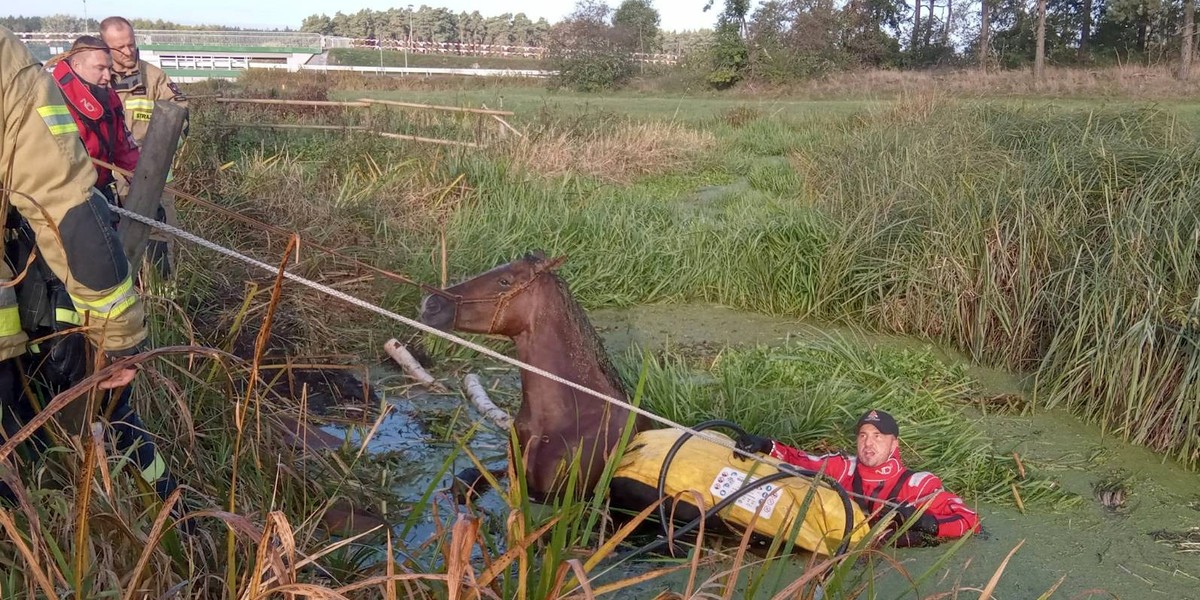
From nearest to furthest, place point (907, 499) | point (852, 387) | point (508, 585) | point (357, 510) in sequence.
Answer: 1. point (508, 585)
2. point (357, 510)
3. point (907, 499)
4. point (852, 387)

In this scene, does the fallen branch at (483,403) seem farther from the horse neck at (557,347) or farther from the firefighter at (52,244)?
the firefighter at (52,244)

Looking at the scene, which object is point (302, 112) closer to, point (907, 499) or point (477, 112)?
point (477, 112)

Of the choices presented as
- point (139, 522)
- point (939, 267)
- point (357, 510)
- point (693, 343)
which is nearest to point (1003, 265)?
point (939, 267)

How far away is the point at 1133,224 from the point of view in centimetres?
461

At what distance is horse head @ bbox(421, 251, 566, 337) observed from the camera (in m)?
3.50

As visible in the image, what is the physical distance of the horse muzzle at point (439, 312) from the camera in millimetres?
3496

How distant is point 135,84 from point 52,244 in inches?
137

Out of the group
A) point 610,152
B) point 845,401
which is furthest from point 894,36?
point 845,401

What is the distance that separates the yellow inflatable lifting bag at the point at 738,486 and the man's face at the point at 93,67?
9.86 feet

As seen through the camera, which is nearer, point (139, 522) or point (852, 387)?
point (139, 522)

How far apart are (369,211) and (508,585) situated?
5173mm

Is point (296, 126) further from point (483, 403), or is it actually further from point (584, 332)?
point (584, 332)

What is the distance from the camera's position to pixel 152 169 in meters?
3.04

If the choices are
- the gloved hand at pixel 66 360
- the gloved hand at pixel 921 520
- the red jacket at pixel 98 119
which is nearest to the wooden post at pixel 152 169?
the gloved hand at pixel 66 360
